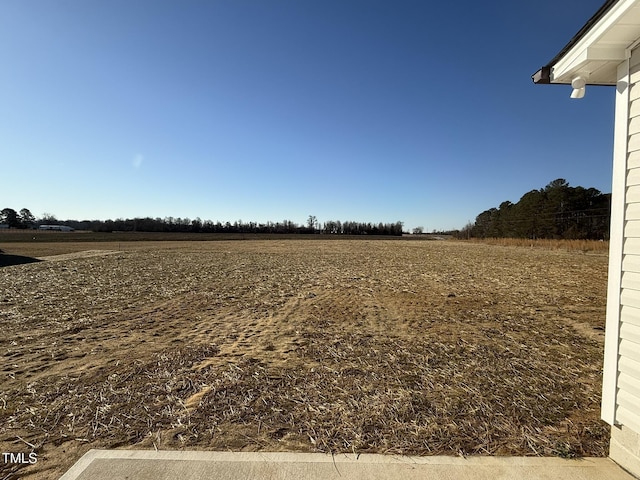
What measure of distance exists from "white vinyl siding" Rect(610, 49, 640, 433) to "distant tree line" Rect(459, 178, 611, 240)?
52668 mm

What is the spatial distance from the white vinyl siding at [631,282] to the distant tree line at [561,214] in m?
52.7

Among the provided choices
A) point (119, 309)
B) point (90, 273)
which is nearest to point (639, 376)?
point (119, 309)

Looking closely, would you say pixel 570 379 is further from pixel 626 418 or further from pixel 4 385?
pixel 4 385

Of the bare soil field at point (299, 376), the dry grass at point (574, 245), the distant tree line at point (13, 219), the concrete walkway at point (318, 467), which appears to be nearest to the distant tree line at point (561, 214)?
the dry grass at point (574, 245)

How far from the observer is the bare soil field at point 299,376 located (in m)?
2.90

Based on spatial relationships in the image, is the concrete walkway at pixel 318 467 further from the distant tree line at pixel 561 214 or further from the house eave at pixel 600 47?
the distant tree line at pixel 561 214

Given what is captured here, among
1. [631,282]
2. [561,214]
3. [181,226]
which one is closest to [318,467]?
[631,282]

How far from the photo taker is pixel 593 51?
266 centimetres

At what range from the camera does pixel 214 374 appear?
170 inches

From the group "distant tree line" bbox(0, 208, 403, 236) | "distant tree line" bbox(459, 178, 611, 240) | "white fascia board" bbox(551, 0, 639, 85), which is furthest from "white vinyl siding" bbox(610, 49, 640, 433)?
"distant tree line" bbox(0, 208, 403, 236)

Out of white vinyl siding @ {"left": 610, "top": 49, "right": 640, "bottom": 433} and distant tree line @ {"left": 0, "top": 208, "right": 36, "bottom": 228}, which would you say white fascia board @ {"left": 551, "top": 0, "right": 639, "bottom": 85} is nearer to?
white vinyl siding @ {"left": 610, "top": 49, "right": 640, "bottom": 433}

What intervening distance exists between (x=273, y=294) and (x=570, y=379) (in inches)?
300

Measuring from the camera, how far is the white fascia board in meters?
2.33

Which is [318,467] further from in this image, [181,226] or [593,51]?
[181,226]
